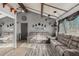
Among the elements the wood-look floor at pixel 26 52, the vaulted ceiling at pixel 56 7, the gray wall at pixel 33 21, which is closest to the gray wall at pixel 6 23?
the vaulted ceiling at pixel 56 7

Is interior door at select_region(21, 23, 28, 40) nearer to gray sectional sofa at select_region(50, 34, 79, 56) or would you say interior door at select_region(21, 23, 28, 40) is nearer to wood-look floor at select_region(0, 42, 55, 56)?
wood-look floor at select_region(0, 42, 55, 56)

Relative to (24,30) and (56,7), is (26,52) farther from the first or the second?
(24,30)

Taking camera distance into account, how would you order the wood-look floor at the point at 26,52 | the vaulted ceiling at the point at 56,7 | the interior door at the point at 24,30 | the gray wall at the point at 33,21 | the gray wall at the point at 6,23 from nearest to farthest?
the vaulted ceiling at the point at 56,7
the wood-look floor at the point at 26,52
the gray wall at the point at 6,23
the gray wall at the point at 33,21
the interior door at the point at 24,30

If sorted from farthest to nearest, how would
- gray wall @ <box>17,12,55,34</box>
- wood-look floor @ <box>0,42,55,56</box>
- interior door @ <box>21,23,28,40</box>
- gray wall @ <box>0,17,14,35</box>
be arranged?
interior door @ <box>21,23,28,40</box> → gray wall @ <box>17,12,55,34</box> → gray wall @ <box>0,17,14,35</box> → wood-look floor @ <box>0,42,55,56</box>

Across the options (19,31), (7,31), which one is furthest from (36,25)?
(7,31)

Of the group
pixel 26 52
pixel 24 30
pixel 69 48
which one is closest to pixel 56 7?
pixel 69 48

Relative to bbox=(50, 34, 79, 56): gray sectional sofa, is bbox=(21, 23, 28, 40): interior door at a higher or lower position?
higher

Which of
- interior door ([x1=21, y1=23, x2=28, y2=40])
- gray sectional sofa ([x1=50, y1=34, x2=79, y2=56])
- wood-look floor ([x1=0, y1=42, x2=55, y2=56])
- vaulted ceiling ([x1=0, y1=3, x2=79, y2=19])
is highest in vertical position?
vaulted ceiling ([x1=0, y1=3, x2=79, y2=19])

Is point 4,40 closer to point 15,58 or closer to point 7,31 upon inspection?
point 7,31

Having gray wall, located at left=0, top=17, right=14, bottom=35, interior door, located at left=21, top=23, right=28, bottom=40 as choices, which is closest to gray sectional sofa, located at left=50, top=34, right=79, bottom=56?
gray wall, located at left=0, top=17, right=14, bottom=35

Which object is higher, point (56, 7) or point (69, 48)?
point (56, 7)

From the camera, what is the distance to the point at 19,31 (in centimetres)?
1048

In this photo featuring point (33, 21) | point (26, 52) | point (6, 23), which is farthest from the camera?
point (33, 21)

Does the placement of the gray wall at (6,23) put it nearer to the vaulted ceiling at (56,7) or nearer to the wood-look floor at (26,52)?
the vaulted ceiling at (56,7)
